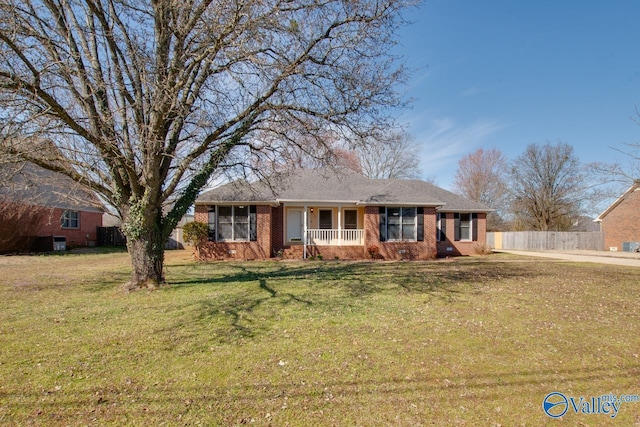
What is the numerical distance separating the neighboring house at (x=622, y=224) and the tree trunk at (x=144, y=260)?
33.4 metres

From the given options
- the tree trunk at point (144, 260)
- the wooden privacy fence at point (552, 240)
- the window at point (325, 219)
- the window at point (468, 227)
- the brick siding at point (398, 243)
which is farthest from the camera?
the wooden privacy fence at point (552, 240)

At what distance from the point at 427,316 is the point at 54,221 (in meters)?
25.3

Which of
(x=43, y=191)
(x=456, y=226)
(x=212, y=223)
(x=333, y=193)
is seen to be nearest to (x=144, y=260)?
(x=212, y=223)

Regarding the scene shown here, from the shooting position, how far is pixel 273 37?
724 centimetres

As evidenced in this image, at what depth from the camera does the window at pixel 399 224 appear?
1667 cm

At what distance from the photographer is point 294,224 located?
18.8 metres

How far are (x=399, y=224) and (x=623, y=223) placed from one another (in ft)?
80.2

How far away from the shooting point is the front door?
1875cm

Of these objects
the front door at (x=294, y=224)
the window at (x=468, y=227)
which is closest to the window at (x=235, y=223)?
the front door at (x=294, y=224)

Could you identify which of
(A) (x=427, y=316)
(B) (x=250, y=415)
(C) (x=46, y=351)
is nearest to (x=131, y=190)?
(C) (x=46, y=351)

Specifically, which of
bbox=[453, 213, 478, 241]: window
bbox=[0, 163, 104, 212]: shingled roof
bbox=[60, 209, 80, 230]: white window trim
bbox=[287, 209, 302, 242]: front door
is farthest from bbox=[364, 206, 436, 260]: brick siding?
bbox=[60, 209, 80, 230]: white window trim

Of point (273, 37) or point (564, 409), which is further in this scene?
point (273, 37)

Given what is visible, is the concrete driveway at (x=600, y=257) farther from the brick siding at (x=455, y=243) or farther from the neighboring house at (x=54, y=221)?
the neighboring house at (x=54, y=221)

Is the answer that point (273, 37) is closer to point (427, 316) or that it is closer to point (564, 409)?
point (427, 316)
